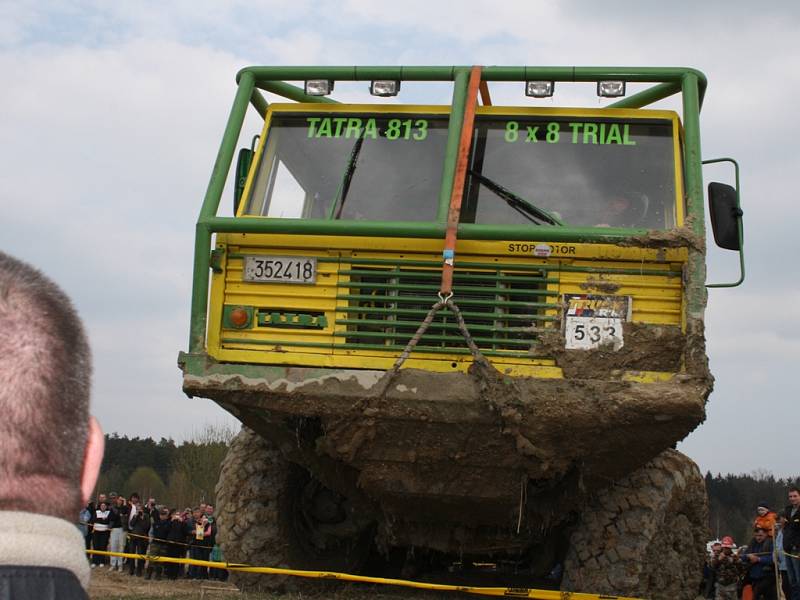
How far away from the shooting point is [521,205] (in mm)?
6570

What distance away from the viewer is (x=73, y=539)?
1.43 m

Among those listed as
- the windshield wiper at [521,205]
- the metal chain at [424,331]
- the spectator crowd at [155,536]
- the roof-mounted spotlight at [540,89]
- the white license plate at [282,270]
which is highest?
the roof-mounted spotlight at [540,89]

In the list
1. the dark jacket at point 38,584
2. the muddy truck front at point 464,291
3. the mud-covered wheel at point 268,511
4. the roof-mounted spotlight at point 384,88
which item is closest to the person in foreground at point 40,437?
the dark jacket at point 38,584

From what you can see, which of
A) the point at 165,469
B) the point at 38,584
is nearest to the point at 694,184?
the point at 38,584

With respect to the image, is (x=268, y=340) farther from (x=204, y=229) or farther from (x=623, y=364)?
(x=623, y=364)

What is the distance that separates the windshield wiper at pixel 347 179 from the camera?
22.3ft

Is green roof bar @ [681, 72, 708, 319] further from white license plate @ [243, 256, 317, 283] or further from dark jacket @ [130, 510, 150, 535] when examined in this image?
dark jacket @ [130, 510, 150, 535]

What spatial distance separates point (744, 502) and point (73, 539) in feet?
144

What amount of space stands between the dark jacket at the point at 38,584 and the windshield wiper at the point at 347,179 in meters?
5.45

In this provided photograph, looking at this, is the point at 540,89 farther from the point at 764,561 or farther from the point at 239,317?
the point at 764,561

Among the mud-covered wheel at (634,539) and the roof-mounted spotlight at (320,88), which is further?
the roof-mounted spotlight at (320,88)

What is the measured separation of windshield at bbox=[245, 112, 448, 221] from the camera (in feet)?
22.2

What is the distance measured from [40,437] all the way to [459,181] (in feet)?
17.1

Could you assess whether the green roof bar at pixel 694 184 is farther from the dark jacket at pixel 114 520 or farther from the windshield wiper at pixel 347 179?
the dark jacket at pixel 114 520
